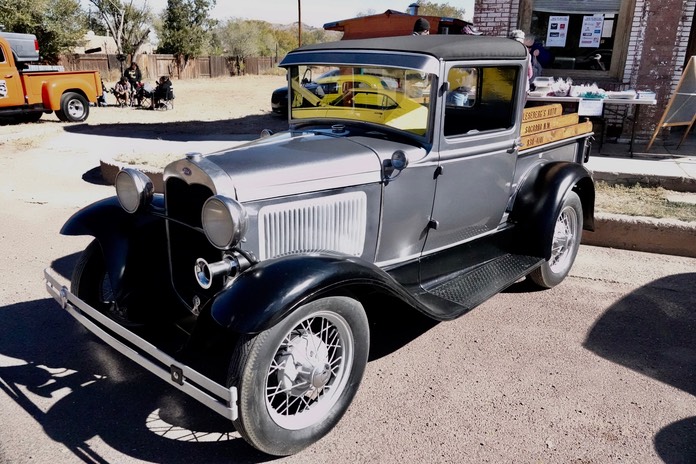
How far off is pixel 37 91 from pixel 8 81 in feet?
2.43

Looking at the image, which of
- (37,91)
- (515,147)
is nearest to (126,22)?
(37,91)

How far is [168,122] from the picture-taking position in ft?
45.4

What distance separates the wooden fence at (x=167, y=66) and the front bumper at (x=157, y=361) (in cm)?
2523

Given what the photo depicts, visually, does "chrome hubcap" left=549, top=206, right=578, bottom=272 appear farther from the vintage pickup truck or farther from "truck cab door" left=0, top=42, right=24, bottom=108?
"truck cab door" left=0, top=42, right=24, bottom=108

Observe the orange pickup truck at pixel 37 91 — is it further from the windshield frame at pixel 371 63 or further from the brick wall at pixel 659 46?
the brick wall at pixel 659 46

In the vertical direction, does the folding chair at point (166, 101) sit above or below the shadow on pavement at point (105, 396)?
above

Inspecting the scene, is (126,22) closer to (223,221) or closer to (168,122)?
(168,122)

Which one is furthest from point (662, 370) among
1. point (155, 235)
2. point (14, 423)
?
point (14, 423)

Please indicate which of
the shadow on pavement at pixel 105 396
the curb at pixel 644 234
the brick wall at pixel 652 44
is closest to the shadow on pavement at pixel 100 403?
the shadow on pavement at pixel 105 396

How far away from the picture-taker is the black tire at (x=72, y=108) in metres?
13.6

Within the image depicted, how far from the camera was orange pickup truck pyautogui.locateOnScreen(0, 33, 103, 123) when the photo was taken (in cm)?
1260

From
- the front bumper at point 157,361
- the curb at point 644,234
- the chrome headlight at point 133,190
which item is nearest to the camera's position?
the front bumper at point 157,361

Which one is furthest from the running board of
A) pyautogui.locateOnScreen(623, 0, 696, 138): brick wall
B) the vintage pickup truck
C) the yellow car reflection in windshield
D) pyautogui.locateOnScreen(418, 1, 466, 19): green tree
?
pyautogui.locateOnScreen(418, 1, 466, 19): green tree

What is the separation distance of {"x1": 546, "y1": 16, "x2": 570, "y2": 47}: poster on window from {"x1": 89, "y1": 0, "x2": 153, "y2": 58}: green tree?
103 ft
